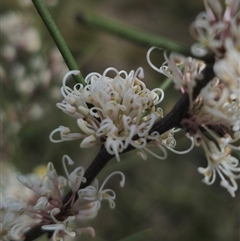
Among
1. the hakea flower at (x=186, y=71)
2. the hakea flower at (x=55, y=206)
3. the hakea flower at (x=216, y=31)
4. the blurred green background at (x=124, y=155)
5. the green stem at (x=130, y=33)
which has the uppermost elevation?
the green stem at (x=130, y=33)

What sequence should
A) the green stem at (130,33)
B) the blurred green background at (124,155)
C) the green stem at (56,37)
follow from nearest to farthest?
the green stem at (130,33) < the green stem at (56,37) < the blurred green background at (124,155)

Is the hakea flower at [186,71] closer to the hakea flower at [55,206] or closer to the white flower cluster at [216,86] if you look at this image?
the white flower cluster at [216,86]

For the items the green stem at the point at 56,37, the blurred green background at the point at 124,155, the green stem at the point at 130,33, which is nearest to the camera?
the green stem at the point at 130,33

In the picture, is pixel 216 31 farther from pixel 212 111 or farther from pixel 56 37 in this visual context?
pixel 56 37

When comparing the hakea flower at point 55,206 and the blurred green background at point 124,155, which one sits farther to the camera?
the blurred green background at point 124,155

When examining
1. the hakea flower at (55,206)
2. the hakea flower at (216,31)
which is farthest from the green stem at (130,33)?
the hakea flower at (55,206)

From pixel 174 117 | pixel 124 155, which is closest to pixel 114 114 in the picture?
pixel 174 117

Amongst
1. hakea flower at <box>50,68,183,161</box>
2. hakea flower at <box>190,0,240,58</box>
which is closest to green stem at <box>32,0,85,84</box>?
hakea flower at <box>50,68,183,161</box>
